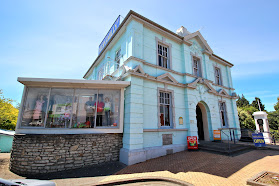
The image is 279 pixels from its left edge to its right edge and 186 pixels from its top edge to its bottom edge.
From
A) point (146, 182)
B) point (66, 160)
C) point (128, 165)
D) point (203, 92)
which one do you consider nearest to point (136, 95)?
point (128, 165)

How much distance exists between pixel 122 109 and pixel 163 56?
17.4 ft

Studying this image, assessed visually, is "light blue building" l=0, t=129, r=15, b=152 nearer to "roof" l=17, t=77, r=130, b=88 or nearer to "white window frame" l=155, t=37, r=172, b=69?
"roof" l=17, t=77, r=130, b=88

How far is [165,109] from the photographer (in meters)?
9.55

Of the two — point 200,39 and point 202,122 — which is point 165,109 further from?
point 200,39

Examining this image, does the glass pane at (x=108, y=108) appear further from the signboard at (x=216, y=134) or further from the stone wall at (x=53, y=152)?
the signboard at (x=216, y=134)

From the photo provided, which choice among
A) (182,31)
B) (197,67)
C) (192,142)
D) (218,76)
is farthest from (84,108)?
(218,76)

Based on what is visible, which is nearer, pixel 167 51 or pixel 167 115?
pixel 167 115

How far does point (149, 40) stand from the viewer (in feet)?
31.6

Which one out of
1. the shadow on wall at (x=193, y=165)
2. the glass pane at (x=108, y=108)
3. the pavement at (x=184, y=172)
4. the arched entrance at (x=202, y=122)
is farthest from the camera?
the arched entrance at (x=202, y=122)

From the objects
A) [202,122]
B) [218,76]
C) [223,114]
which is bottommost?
[202,122]

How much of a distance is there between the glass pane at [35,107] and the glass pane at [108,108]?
9.40ft

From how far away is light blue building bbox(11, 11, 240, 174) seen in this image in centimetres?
661

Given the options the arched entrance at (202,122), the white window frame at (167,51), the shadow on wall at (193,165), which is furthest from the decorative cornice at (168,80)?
the shadow on wall at (193,165)

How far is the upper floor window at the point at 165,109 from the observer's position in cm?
924
